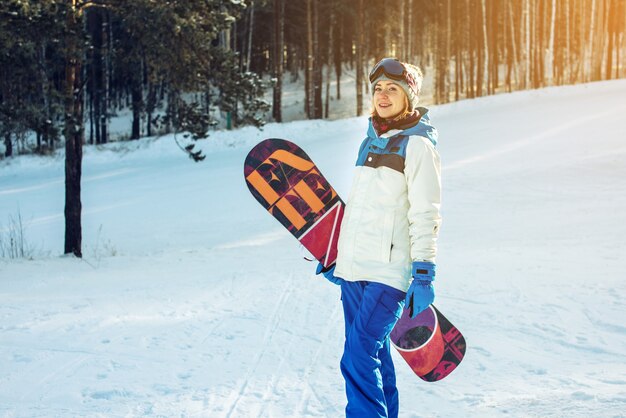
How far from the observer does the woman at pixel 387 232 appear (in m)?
2.94

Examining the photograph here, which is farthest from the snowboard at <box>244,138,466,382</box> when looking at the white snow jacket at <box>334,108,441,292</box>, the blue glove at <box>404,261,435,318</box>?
the blue glove at <box>404,261,435,318</box>

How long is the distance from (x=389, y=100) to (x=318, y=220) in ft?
3.46

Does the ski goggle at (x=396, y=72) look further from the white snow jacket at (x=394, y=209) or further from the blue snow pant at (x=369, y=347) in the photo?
the blue snow pant at (x=369, y=347)

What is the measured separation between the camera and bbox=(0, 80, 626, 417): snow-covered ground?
3.99 m

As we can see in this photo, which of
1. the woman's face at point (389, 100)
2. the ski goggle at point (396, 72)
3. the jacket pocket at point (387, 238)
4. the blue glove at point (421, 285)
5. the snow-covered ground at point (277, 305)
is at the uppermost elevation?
the ski goggle at point (396, 72)

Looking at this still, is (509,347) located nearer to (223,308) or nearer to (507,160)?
(223,308)

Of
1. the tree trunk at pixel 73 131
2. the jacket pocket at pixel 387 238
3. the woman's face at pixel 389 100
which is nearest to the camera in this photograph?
the jacket pocket at pixel 387 238

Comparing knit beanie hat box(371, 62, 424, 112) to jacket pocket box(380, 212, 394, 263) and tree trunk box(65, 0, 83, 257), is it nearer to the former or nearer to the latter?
jacket pocket box(380, 212, 394, 263)

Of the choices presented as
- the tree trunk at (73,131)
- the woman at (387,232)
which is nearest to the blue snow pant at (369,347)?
the woman at (387,232)

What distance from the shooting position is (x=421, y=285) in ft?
9.53

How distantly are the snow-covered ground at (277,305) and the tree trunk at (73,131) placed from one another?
2.04 ft

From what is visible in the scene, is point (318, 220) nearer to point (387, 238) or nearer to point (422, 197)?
point (387, 238)

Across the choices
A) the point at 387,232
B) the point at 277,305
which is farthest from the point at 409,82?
the point at 277,305

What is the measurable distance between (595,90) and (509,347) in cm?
3088
